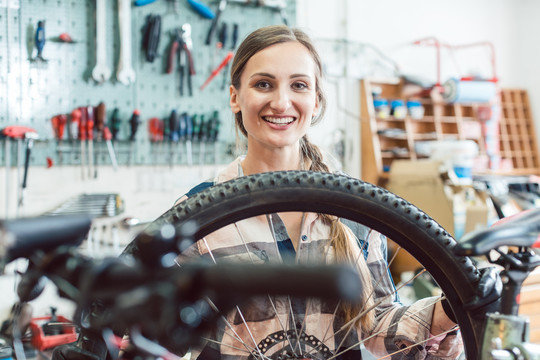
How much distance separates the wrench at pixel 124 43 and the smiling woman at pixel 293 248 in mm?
1496

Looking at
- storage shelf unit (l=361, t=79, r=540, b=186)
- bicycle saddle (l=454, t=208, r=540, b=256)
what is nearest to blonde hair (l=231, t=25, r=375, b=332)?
bicycle saddle (l=454, t=208, r=540, b=256)

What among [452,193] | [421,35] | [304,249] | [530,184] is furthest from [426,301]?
[421,35]

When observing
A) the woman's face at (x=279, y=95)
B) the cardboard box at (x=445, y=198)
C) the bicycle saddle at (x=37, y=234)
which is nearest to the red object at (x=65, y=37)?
the woman's face at (x=279, y=95)


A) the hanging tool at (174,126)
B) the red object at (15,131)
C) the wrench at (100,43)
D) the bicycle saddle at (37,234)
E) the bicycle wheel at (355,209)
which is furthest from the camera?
the hanging tool at (174,126)

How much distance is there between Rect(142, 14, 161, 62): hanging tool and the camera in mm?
2414

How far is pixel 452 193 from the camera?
2564 millimetres

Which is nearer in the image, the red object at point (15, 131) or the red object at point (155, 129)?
the red object at point (15, 131)

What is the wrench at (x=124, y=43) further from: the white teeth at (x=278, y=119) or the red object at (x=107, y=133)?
the white teeth at (x=278, y=119)

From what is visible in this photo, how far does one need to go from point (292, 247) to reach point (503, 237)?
1.59 ft

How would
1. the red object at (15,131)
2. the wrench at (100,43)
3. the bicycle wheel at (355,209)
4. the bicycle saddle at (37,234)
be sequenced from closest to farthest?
the bicycle saddle at (37,234) → the bicycle wheel at (355,209) → the red object at (15,131) → the wrench at (100,43)

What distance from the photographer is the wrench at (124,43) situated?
2.36m

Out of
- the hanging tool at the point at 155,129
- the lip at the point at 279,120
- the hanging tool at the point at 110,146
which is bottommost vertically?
the lip at the point at 279,120

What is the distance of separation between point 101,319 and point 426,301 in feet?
1.79

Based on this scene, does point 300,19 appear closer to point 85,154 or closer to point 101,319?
point 85,154
